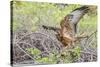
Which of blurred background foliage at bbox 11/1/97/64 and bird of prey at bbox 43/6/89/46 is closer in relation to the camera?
blurred background foliage at bbox 11/1/97/64

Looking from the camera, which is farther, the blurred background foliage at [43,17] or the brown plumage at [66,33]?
the brown plumage at [66,33]

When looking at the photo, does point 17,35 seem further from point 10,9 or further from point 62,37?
point 62,37

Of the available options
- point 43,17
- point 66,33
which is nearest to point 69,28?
point 66,33

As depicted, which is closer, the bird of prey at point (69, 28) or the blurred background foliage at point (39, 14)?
the blurred background foliage at point (39, 14)

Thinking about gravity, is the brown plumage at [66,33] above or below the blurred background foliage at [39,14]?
below

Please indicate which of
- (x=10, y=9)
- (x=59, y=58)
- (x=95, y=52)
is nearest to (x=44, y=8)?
(x=10, y=9)

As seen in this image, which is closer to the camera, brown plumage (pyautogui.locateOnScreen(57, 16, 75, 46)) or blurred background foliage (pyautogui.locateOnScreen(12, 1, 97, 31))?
blurred background foliage (pyautogui.locateOnScreen(12, 1, 97, 31))

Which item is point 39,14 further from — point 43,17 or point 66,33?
point 66,33

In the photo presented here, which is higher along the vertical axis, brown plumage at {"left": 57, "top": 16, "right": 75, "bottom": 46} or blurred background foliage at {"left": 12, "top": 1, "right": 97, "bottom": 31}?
→ blurred background foliage at {"left": 12, "top": 1, "right": 97, "bottom": 31}

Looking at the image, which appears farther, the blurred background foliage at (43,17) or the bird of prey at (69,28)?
the bird of prey at (69,28)

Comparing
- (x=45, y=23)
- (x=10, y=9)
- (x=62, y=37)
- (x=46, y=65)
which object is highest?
(x=10, y=9)

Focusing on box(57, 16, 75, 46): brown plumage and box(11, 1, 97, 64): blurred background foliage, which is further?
box(57, 16, 75, 46): brown plumage
